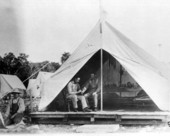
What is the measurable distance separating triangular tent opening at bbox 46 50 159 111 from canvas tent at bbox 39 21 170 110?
0.44 metres

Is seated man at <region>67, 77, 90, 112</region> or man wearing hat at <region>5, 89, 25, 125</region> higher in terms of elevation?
seated man at <region>67, 77, 90, 112</region>

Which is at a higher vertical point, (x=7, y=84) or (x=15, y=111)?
(x=7, y=84)

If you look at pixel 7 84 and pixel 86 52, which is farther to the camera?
pixel 7 84

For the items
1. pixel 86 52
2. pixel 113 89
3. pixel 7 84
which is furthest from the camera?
pixel 7 84

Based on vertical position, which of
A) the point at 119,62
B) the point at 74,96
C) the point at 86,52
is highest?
the point at 86,52

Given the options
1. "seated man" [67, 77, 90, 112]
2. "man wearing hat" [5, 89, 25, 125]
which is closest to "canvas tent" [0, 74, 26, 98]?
"seated man" [67, 77, 90, 112]

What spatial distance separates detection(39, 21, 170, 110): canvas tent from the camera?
663 centimetres

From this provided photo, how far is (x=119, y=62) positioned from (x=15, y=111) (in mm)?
2383

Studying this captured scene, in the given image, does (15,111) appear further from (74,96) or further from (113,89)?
(113,89)

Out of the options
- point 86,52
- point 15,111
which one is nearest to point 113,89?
point 86,52

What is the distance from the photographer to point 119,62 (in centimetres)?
678

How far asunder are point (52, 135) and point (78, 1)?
2.63m

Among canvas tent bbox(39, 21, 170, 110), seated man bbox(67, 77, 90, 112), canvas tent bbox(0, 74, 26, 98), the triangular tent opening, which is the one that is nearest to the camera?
canvas tent bbox(39, 21, 170, 110)

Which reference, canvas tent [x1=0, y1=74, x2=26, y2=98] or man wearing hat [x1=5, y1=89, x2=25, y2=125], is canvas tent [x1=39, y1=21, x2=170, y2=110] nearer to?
man wearing hat [x1=5, y1=89, x2=25, y2=125]
